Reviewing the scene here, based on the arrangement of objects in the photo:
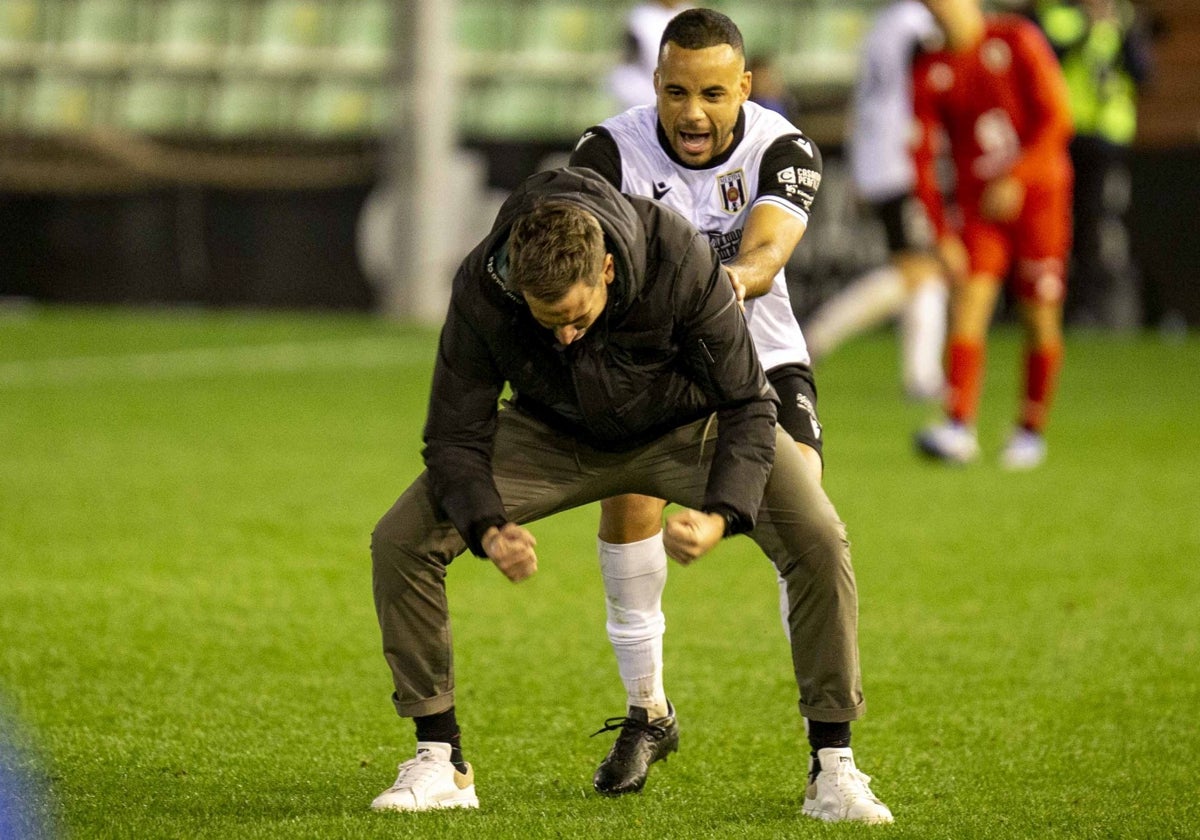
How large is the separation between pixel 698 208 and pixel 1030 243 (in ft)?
15.6

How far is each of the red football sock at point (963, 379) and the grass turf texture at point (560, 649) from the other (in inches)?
11.5

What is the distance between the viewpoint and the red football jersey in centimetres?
852

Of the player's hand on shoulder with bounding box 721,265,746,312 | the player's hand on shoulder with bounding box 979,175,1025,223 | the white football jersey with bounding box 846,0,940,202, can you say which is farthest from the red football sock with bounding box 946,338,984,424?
the player's hand on shoulder with bounding box 721,265,746,312

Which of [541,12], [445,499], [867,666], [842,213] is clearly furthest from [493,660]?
[541,12]

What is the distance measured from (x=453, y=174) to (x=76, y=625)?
12.0m

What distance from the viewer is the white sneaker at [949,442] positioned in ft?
28.6

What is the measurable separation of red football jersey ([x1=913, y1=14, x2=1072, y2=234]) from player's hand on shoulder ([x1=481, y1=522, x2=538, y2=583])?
18.3 ft

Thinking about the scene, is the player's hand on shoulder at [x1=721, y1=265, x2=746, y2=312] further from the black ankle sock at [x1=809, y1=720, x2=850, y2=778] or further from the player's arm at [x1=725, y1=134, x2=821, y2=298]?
the black ankle sock at [x1=809, y1=720, x2=850, y2=778]

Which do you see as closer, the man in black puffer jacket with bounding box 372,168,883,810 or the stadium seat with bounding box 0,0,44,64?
the man in black puffer jacket with bounding box 372,168,883,810

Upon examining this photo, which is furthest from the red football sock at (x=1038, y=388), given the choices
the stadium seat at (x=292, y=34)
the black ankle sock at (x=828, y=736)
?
the stadium seat at (x=292, y=34)

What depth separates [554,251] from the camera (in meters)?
3.35

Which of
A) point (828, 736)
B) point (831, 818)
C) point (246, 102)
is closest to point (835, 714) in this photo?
point (828, 736)

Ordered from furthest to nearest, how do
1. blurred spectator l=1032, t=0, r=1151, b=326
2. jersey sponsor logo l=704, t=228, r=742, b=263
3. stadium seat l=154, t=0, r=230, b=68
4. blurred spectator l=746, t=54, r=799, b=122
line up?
stadium seat l=154, t=0, r=230, b=68 → blurred spectator l=1032, t=0, r=1151, b=326 → blurred spectator l=746, t=54, r=799, b=122 → jersey sponsor logo l=704, t=228, r=742, b=263

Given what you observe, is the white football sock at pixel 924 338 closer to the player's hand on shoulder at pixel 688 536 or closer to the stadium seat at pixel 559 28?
the player's hand on shoulder at pixel 688 536
